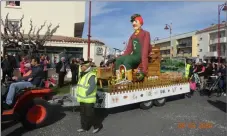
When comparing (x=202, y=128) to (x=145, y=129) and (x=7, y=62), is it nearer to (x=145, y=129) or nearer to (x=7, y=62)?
(x=145, y=129)

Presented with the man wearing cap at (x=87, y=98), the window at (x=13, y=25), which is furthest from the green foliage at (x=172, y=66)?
the window at (x=13, y=25)

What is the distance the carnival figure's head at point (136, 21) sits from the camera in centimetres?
959

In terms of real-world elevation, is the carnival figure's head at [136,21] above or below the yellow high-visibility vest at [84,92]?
above

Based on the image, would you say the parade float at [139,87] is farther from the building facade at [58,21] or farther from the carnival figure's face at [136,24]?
the building facade at [58,21]

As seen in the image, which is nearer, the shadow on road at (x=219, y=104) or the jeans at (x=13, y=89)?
the jeans at (x=13, y=89)

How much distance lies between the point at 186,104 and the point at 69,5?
19.9 m

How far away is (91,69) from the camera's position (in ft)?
21.4

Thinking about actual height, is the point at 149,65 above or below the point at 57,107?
above

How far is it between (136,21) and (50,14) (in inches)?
709

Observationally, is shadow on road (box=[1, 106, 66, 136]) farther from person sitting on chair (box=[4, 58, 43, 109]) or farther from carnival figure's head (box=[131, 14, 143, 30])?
carnival figure's head (box=[131, 14, 143, 30])

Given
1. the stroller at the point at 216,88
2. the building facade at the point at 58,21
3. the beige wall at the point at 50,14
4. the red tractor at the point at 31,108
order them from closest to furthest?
Answer: the red tractor at the point at 31,108, the stroller at the point at 216,88, the building facade at the point at 58,21, the beige wall at the point at 50,14

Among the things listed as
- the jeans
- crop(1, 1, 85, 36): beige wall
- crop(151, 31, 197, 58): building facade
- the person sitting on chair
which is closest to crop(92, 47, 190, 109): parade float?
the person sitting on chair

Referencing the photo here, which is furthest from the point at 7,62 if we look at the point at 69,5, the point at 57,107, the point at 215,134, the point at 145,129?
the point at 69,5

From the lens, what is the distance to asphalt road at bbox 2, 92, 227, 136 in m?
6.23
